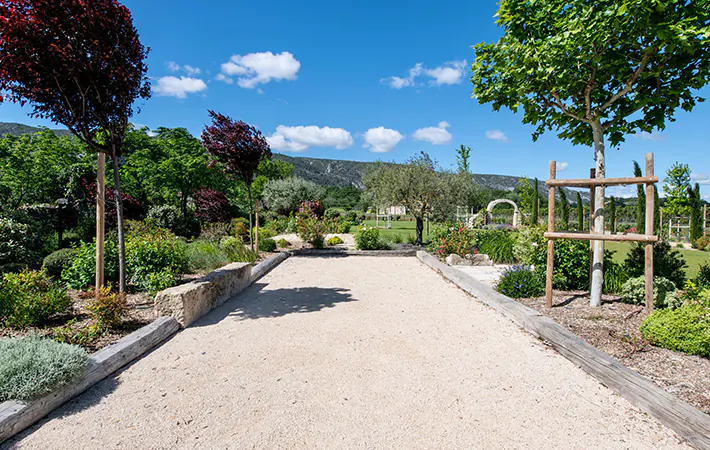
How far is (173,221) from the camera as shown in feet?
44.8

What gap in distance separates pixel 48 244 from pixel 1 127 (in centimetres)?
4272

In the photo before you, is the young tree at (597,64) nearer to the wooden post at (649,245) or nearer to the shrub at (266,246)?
the wooden post at (649,245)

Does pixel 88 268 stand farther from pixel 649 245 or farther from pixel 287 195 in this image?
pixel 287 195

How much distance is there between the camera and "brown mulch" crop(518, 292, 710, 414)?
2.78m

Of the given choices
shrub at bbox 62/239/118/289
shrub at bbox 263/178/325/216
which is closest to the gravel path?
shrub at bbox 62/239/118/289

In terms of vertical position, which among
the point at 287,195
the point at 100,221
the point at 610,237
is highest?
the point at 287,195

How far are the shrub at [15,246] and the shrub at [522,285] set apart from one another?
8.57 meters

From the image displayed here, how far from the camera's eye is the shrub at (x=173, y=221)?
43.8 ft

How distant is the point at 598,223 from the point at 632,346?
6.76 ft

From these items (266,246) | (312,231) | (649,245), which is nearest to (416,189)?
(312,231)

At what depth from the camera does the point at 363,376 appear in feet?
10.5

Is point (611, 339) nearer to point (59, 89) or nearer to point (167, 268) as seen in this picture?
point (167, 268)

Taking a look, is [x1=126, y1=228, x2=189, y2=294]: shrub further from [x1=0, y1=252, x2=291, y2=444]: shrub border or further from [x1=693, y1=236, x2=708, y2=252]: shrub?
[x1=693, y1=236, x2=708, y2=252]: shrub

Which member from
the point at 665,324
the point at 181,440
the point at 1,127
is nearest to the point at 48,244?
the point at 181,440
